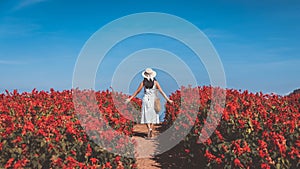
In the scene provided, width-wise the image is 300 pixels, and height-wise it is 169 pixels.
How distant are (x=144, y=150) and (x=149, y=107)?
60.3 inches

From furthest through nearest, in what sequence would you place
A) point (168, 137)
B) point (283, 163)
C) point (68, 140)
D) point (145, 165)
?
1. point (168, 137)
2. point (145, 165)
3. point (68, 140)
4. point (283, 163)

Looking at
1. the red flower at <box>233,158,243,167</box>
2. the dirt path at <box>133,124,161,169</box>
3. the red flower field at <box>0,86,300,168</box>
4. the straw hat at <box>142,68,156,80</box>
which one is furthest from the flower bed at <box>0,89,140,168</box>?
the straw hat at <box>142,68,156,80</box>

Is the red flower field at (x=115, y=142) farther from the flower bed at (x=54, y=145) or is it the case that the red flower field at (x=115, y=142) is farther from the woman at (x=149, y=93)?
the woman at (x=149, y=93)

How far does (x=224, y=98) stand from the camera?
399 inches

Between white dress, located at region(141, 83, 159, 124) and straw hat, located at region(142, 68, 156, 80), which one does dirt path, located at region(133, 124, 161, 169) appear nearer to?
white dress, located at region(141, 83, 159, 124)

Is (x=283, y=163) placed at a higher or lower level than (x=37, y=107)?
lower

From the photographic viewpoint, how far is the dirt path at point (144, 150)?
8948 mm

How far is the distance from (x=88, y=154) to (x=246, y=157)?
2624mm

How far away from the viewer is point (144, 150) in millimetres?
10375

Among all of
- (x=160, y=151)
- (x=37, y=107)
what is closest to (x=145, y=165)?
(x=160, y=151)

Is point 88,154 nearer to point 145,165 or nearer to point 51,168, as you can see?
point 51,168

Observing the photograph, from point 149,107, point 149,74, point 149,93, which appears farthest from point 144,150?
point 149,74

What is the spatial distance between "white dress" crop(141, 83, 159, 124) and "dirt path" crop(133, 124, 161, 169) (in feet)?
2.36

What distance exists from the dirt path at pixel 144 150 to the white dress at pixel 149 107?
72 centimetres
